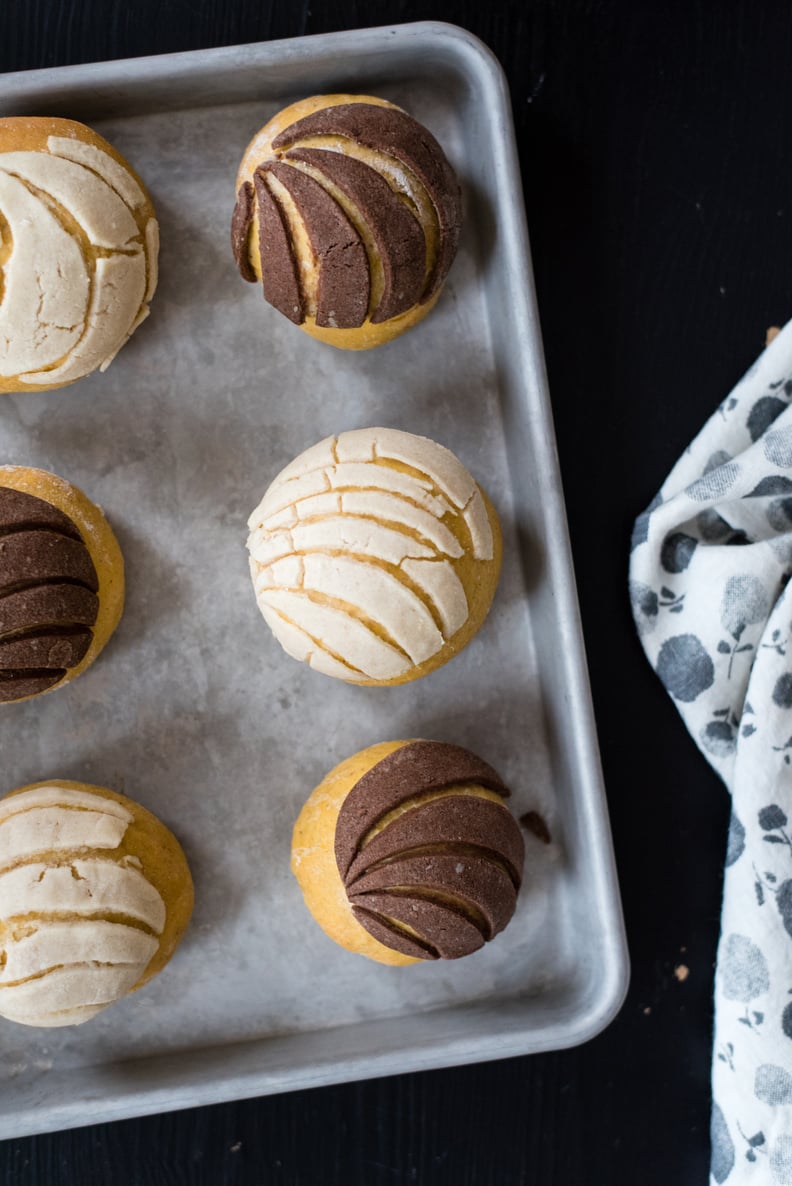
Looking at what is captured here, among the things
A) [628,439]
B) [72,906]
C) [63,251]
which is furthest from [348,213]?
[72,906]

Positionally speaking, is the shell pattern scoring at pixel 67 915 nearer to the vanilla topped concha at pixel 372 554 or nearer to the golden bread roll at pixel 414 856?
the golden bread roll at pixel 414 856

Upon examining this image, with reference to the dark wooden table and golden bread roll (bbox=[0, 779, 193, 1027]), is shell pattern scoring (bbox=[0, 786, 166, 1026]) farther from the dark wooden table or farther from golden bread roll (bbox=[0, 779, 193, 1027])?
the dark wooden table

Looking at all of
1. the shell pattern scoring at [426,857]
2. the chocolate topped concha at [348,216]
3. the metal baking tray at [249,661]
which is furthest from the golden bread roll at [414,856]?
the chocolate topped concha at [348,216]

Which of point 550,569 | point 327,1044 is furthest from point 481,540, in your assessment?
point 327,1044

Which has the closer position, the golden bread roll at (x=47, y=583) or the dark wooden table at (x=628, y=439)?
the golden bread roll at (x=47, y=583)

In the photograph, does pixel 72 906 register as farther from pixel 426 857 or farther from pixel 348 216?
pixel 348 216

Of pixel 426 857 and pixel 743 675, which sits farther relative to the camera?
pixel 743 675

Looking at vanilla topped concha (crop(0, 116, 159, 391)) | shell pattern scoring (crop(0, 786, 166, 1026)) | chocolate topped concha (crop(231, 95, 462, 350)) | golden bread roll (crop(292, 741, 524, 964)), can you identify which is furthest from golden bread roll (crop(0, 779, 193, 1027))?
chocolate topped concha (crop(231, 95, 462, 350))
